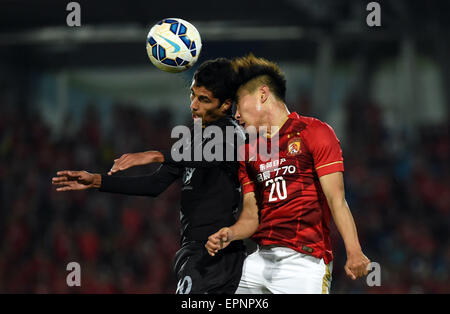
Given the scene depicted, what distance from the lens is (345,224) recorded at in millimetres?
3514

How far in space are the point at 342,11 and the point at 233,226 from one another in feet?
33.9

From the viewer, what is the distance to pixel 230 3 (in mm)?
13430

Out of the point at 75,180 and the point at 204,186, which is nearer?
the point at 75,180

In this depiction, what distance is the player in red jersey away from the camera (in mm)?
3746

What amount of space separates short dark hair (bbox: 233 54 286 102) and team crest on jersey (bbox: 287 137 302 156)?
1.11 ft

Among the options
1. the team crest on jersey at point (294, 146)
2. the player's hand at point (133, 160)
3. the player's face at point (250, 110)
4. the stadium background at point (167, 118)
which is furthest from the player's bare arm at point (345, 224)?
the stadium background at point (167, 118)

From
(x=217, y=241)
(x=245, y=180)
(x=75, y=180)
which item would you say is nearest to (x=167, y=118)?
(x=245, y=180)

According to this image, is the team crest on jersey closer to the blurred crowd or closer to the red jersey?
the red jersey

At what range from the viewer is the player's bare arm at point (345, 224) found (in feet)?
11.0

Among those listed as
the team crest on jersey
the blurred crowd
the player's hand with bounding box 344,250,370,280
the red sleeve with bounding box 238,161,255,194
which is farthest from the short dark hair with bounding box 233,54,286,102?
the blurred crowd

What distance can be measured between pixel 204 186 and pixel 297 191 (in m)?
0.57

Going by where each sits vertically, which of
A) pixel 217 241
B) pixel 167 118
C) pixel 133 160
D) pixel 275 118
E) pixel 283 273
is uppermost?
pixel 167 118

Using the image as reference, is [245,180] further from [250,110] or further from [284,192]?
[250,110]
